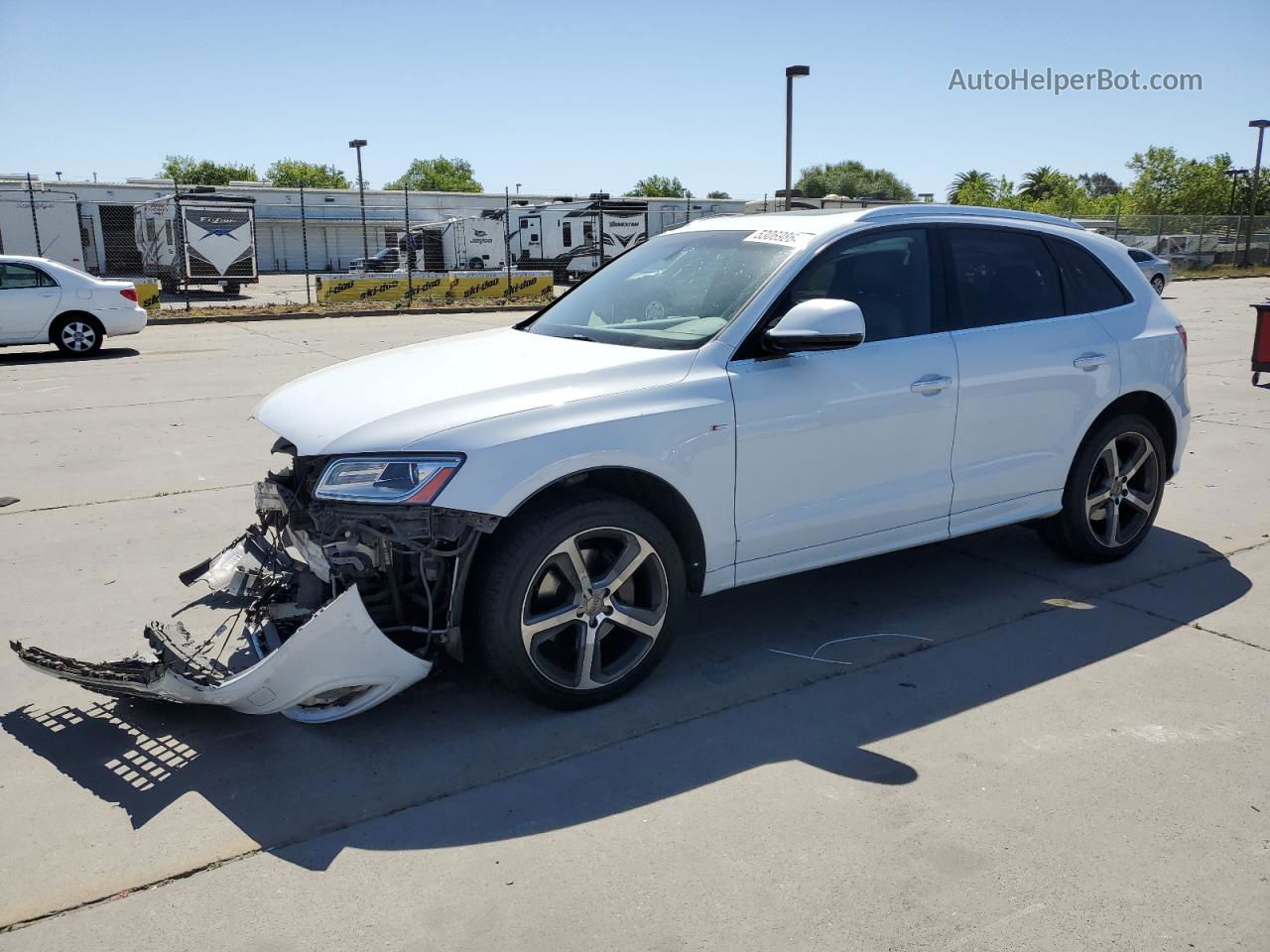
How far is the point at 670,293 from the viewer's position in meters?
4.54

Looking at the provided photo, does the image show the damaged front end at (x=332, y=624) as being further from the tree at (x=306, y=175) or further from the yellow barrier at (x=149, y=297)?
the tree at (x=306, y=175)

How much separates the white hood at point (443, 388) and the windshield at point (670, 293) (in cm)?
17

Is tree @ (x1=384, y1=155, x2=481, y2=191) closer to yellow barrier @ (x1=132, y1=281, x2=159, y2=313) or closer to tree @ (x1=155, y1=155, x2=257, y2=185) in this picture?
tree @ (x1=155, y1=155, x2=257, y2=185)

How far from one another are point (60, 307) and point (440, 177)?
106371 mm

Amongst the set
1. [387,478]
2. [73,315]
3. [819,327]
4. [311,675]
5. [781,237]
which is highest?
[781,237]

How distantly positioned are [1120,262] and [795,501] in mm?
2617

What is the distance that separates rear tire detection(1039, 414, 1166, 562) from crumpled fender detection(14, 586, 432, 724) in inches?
135

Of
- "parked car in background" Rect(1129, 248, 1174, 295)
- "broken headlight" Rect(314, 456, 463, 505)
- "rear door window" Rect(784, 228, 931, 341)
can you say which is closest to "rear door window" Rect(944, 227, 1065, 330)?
"rear door window" Rect(784, 228, 931, 341)

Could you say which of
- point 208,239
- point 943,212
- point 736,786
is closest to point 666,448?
point 736,786

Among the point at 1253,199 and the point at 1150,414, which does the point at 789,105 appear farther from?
the point at 1253,199

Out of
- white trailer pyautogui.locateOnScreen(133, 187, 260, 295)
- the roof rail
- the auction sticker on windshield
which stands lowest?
the auction sticker on windshield

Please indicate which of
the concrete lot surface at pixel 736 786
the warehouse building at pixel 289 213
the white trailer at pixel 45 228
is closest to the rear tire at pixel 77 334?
the concrete lot surface at pixel 736 786

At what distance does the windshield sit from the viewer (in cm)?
422

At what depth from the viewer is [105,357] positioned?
602 inches
